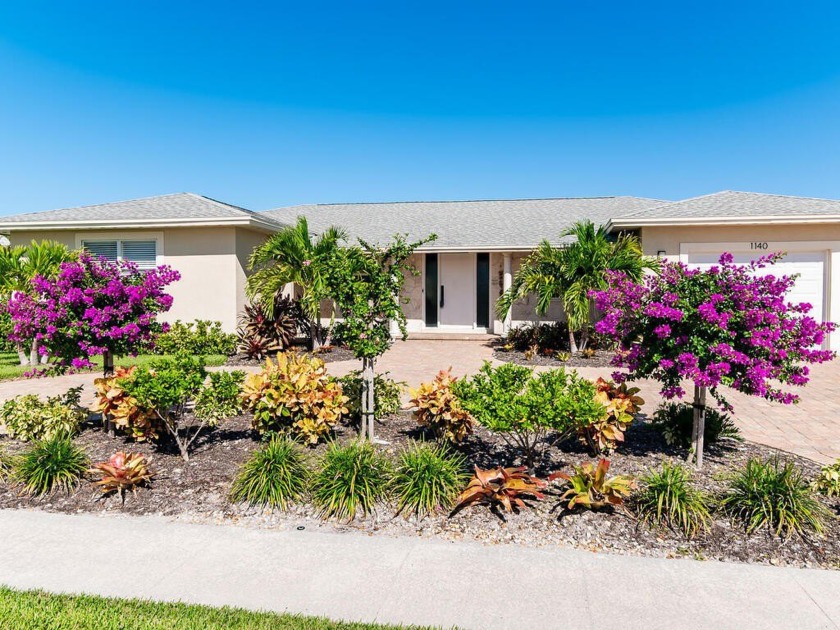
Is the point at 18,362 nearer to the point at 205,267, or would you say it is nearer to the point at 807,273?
the point at 205,267

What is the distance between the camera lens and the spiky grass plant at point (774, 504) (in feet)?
12.9

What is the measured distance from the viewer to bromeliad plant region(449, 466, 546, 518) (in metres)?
4.27

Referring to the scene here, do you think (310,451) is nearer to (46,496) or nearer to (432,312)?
(46,496)

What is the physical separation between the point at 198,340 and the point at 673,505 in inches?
483

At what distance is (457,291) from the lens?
57.8ft

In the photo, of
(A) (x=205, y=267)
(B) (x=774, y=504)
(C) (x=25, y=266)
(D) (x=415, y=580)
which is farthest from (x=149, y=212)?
(B) (x=774, y=504)

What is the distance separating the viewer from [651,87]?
18.9 m

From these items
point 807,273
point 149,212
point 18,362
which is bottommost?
point 18,362

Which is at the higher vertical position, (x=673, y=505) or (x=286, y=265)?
(x=286, y=265)

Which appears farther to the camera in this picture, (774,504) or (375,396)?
(375,396)

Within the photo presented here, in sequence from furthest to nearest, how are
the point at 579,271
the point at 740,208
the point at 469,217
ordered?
the point at 469,217
the point at 740,208
the point at 579,271

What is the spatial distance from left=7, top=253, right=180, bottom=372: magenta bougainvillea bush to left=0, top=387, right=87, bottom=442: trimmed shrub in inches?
20.2

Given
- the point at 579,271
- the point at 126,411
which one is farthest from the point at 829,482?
the point at 579,271

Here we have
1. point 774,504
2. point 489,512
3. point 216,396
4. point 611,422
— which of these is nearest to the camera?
point 774,504
